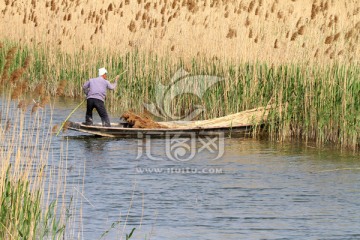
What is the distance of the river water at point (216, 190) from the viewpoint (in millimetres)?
11867

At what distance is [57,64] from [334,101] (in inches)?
404

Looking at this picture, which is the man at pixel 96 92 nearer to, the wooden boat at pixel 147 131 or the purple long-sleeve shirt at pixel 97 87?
the purple long-sleeve shirt at pixel 97 87

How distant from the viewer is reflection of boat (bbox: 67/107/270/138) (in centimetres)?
1933

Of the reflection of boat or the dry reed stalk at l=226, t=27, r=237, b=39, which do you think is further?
the dry reed stalk at l=226, t=27, r=237, b=39

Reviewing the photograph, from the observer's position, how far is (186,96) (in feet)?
71.3

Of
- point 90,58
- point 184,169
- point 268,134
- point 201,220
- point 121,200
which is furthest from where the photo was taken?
point 90,58

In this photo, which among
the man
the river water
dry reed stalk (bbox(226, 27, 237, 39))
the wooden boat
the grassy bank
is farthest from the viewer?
dry reed stalk (bbox(226, 27, 237, 39))

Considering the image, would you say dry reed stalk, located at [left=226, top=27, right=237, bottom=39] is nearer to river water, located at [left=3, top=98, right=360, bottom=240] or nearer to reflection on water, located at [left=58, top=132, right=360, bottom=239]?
river water, located at [left=3, top=98, right=360, bottom=240]

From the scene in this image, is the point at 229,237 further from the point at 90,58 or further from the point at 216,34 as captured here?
the point at 90,58

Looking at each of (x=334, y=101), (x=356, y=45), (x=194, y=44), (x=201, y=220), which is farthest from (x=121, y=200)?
(x=194, y=44)

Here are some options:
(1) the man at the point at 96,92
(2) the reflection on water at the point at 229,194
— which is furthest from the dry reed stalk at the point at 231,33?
(1) the man at the point at 96,92

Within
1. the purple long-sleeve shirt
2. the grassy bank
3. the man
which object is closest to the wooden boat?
the man

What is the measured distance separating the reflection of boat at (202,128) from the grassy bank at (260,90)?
372 mm

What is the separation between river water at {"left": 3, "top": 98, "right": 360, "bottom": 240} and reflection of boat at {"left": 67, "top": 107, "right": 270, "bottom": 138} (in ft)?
0.66
